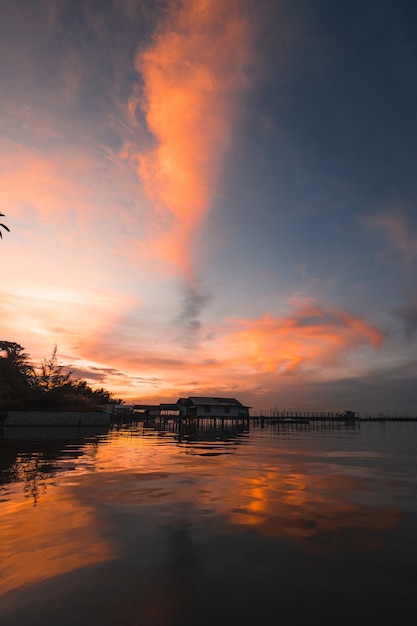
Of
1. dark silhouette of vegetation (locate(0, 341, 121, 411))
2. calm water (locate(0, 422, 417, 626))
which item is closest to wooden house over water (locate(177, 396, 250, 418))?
dark silhouette of vegetation (locate(0, 341, 121, 411))

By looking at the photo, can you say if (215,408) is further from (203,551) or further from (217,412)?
(203,551)

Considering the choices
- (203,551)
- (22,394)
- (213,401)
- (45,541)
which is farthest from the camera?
(213,401)

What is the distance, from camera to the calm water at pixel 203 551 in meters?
5.09

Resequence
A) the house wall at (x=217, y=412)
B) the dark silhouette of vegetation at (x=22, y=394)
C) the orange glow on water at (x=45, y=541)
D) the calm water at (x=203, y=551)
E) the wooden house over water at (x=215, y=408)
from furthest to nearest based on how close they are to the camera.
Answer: the wooden house over water at (x=215, y=408)
the house wall at (x=217, y=412)
the dark silhouette of vegetation at (x=22, y=394)
the orange glow on water at (x=45, y=541)
the calm water at (x=203, y=551)

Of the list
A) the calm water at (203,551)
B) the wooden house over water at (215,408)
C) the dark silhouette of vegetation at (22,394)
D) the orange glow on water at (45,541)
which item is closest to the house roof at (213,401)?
the wooden house over water at (215,408)

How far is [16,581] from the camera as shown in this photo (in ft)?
18.6

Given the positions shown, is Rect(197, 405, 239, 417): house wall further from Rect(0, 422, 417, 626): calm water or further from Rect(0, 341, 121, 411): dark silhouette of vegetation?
Rect(0, 422, 417, 626): calm water

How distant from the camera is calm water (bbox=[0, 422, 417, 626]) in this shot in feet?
16.7

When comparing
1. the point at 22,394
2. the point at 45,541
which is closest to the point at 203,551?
the point at 45,541

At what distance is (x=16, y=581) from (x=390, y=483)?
47.0 ft

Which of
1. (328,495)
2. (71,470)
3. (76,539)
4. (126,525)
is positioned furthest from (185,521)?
(71,470)

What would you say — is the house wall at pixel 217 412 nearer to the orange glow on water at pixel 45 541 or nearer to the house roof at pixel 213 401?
the house roof at pixel 213 401

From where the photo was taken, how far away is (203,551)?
7.17 metres

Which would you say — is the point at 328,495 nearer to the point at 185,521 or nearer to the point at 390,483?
the point at 390,483
